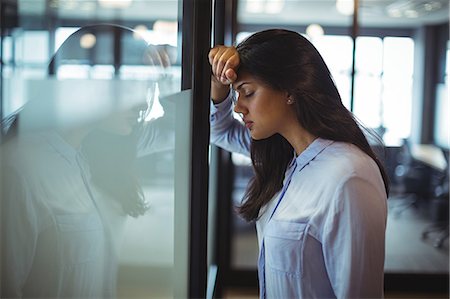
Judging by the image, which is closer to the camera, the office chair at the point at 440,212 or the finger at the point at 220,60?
the finger at the point at 220,60

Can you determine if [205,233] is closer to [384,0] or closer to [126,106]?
[126,106]

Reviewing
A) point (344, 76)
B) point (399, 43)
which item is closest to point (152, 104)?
point (344, 76)

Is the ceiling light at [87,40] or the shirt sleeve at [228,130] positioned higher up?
the ceiling light at [87,40]

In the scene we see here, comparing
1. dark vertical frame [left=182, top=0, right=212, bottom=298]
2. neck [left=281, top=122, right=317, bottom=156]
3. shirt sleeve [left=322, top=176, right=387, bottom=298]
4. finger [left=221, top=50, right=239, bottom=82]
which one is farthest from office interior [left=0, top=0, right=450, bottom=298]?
shirt sleeve [left=322, top=176, right=387, bottom=298]

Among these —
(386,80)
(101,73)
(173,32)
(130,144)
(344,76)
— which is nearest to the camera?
(101,73)

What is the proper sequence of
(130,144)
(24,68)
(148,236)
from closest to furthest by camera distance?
(24,68) → (130,144) → (148,236)

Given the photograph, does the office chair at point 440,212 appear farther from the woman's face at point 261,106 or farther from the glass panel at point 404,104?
the woman's face at point 261,106

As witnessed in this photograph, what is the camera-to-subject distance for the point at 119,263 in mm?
1068

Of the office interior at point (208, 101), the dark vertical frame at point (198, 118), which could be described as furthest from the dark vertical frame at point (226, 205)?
the dark vertical frame at point (198, 118)

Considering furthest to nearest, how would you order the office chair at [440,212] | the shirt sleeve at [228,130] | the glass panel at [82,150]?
the office chair at [440,212]
the shirt sleeve at [228,130]
the glass panel at [82,150]

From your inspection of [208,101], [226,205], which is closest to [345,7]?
[226,205]

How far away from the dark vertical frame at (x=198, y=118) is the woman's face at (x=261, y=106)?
0.11 m

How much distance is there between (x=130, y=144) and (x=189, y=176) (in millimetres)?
410

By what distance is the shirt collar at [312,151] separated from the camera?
4.17 feet
